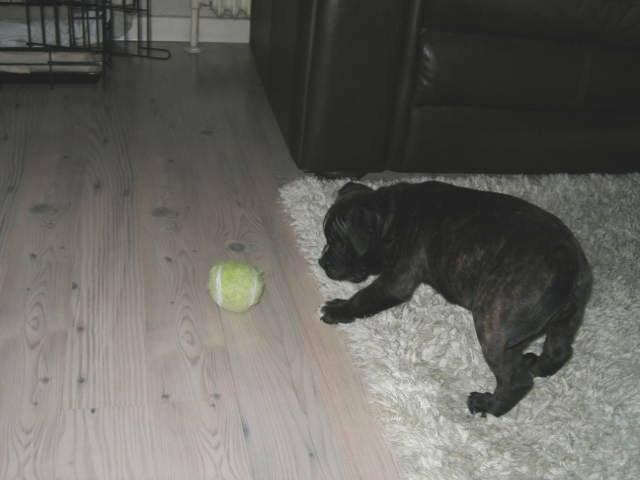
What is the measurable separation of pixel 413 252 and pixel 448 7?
3.07 ft

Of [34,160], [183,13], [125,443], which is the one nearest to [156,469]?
[125,443]

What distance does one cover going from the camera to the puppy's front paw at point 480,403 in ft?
5.13

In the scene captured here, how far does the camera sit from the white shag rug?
1464mm

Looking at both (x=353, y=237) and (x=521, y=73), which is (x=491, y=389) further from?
(x=521, y=73)

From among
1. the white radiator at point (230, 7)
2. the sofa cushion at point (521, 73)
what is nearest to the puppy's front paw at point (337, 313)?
the sofa cushion at point (521, 73)

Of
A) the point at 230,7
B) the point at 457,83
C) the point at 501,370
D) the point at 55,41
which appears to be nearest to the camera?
the point at 501,370

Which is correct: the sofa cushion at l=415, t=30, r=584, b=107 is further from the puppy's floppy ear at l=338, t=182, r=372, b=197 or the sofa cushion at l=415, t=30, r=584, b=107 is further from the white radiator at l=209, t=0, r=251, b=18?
the white radiator at l=209, t=0, r=251, b=18

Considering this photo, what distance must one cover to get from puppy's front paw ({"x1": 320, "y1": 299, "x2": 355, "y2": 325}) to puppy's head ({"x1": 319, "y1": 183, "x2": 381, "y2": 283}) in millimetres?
73

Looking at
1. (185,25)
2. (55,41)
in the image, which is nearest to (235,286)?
(55,41)

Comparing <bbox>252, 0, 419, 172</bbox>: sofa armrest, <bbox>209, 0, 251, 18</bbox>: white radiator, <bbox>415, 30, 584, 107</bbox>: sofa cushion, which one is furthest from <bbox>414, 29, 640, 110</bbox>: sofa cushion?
<bbox>209, 0, 251, 18</bbox>: white radiator

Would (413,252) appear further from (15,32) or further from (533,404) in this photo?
(15,32)

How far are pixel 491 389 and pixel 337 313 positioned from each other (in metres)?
0.41

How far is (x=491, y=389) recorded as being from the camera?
1.66 m

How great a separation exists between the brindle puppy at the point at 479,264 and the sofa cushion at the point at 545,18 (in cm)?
75
